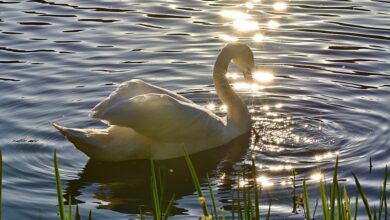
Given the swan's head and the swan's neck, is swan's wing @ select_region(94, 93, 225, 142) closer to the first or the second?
the swan's neck

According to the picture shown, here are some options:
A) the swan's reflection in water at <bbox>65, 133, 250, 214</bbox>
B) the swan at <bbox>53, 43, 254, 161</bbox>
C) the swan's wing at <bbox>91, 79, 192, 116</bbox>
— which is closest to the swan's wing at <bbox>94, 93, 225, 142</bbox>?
the swan at <bbox>53, 43, 254, 161</bbox>

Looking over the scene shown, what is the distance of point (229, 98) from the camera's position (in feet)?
33.8

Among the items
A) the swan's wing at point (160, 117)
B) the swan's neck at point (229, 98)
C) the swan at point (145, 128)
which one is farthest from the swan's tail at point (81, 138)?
the swan's neck at point (229, 98)

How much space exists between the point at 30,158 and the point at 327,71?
4660 millimetres

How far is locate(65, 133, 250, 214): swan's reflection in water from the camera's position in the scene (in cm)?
804

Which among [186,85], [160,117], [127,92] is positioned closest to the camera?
[160,117]

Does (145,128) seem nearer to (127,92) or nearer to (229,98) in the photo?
(127,92)

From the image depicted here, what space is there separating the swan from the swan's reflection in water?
0.11 meters

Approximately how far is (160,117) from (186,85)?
8.81ft

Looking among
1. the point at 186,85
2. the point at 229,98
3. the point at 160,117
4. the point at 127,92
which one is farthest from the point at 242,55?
the point at 160,117

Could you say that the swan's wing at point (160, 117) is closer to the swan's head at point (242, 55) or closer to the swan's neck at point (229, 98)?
the swan's neck at point (229, 98)

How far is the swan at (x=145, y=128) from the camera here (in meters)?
8.69

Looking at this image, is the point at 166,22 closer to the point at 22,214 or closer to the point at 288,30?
the point at 288,30

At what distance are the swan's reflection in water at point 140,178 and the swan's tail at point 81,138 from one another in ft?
0.76
